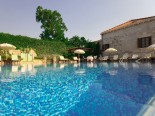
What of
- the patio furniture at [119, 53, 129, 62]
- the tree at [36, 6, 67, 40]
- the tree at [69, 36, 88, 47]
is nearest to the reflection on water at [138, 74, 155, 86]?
the patio furniture at [119, 53, 129, 62]

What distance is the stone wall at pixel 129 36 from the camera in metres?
22.9

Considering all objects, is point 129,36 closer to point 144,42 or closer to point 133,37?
point 133,37

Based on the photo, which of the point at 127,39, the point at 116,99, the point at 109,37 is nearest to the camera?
the point at 116,99

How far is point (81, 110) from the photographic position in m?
4.23

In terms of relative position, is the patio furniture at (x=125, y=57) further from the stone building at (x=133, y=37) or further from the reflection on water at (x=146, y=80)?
the reflection on water at (x=146, y=80)

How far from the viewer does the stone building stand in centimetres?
2284

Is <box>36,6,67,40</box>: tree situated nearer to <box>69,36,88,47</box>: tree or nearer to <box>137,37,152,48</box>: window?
<box>69,36,88,47</box>: tree

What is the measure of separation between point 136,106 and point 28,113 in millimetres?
2173

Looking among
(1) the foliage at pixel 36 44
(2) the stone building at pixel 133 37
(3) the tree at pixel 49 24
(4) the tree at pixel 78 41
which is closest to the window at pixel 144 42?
(2) the stone building at pixel 133 37

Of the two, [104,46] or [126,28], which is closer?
[126,28]

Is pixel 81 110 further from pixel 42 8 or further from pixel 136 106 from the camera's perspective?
pixel 42 8

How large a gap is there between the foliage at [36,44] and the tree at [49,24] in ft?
42.5

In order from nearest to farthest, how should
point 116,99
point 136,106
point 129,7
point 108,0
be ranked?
1. point 136,106
2. point 116,99
3. point 108,0
4. point 129,7

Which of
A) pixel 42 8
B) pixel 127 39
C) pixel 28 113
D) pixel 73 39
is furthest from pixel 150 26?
pixel 42 8
